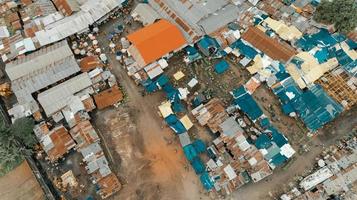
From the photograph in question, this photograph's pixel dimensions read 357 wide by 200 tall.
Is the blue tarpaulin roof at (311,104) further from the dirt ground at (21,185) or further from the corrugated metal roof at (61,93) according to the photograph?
the dirt ground at (21,185)

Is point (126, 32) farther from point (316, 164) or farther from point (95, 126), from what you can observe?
point (316, 164)

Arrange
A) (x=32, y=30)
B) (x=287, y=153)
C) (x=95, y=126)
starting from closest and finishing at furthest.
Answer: (x=287, y=153), (x=95, y=126), (x=32, y=30)

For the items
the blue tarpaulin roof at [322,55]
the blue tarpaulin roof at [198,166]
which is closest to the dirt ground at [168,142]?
the blue tarpaulin roof at [198,166]

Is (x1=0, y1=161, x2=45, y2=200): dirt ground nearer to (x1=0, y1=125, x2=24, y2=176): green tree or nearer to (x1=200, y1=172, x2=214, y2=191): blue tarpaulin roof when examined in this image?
(x1=0, y1=125, x2=24, y2=176): green tree

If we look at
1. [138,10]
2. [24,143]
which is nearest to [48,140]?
[24,143]

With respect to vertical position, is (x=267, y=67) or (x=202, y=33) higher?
(x=202, y=33)

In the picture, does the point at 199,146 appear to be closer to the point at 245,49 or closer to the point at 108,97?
A: the point at 108,97
